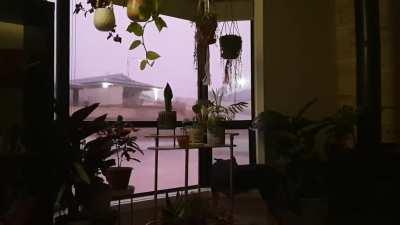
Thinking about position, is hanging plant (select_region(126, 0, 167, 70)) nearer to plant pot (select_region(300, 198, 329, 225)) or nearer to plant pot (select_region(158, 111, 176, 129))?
plant pot (select_region(158, 111, 176, 129))

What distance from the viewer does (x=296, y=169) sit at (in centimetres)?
297

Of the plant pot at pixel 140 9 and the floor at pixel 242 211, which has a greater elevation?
the plant pot at pixel 140 9

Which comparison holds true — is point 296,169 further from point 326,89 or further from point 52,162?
point 52,162

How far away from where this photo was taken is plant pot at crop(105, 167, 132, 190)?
278cm

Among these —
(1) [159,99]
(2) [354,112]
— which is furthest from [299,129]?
(1) [159,99]

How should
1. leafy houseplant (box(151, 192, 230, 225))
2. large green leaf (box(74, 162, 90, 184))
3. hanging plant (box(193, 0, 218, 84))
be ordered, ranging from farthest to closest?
hanging plant (box(193, 0, 218, 84)), large green leaf (box(74, 162, 90, 184)), leafy houseplant (box(151, 192, 230, 225))

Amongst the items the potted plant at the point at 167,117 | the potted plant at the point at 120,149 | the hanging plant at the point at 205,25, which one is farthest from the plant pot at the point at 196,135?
the hanging plant at the point at 205,25

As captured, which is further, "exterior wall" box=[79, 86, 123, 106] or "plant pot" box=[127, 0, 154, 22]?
"exterior wall" box=[79, 86, 123, 106]

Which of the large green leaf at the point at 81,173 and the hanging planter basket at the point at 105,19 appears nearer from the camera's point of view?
the hanging planter basket at the point at 105,19

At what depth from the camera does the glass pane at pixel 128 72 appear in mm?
3582

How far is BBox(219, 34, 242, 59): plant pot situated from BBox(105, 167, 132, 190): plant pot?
1438mm

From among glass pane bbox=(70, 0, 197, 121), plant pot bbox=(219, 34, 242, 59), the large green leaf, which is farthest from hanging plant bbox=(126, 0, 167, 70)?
plant pot bbox=(219, 34, 242, 59)

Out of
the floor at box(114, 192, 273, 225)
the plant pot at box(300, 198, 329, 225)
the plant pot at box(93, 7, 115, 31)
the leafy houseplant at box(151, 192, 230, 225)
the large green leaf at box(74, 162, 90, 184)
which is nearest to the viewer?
the plant pot at box(93, 7, 115, 31)

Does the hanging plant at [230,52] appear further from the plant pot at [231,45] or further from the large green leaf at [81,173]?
the large green leaf at [81,173]
